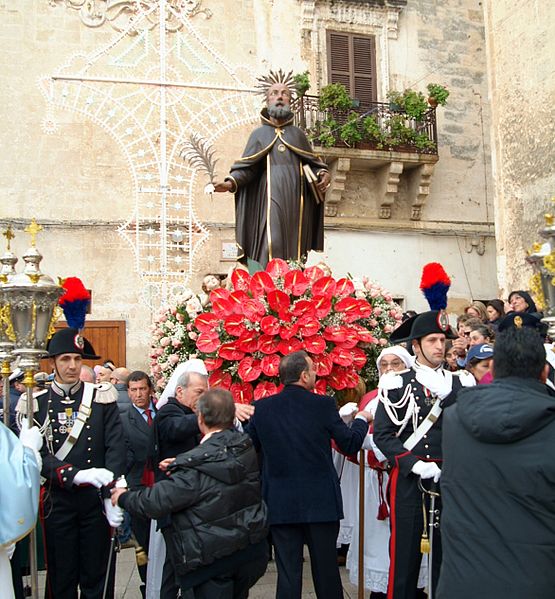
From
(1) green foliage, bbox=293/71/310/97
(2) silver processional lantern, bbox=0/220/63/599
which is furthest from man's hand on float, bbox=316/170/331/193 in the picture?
(1) green foliage, bbox=293/71/310/97

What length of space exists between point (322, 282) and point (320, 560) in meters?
1.94

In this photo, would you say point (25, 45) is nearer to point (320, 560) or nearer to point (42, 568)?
point (42, 568)

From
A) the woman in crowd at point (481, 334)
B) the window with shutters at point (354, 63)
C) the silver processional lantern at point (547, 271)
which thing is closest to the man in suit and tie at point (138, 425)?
the woman in crowd at point (481, 334)

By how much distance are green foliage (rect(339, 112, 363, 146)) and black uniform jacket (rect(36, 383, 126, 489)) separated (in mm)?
10389

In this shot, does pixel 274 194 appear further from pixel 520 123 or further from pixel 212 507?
pixel 520 123

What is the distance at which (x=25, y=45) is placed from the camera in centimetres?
1428

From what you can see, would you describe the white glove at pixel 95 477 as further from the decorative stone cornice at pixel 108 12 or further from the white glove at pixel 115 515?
the decorative stone cornice at pixel 108 12

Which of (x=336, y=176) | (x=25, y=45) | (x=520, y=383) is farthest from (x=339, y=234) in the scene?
(x=520, y=383)

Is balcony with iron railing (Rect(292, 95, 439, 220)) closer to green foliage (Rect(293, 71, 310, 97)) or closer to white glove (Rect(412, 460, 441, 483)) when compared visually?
green foliage (Rect(293, 71, 310, 97))

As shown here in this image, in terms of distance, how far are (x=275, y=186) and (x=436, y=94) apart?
8.68m

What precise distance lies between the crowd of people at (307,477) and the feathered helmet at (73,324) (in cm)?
2

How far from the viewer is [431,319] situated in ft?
15.5

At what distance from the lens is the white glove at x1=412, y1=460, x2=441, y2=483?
4348 mm

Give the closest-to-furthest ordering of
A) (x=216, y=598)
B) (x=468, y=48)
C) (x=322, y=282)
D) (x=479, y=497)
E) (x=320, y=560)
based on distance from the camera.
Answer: (x=479, y=497), (x=216, y=598), (x=320, y=560), (x=322, y=282), (x=468, y=48)
